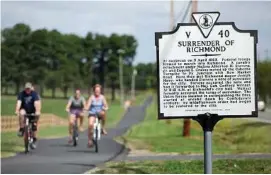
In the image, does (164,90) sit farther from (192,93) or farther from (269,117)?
(269,117)

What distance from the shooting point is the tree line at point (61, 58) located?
61.3 m

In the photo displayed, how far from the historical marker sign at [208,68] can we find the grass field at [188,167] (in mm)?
2647

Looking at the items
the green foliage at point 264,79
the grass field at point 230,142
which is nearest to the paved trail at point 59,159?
the grass field at point 230,142

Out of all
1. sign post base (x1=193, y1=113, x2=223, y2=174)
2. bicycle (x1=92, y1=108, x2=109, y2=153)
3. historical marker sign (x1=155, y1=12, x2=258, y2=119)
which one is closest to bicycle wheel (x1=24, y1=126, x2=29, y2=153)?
bicycle (x1=92, y1=108, x2=109, y2=153)

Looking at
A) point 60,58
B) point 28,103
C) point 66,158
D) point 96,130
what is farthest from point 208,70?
point 60,58

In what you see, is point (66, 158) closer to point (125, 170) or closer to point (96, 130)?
point (96, 130)

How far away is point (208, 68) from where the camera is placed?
7.02 meters

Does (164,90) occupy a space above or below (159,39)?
below

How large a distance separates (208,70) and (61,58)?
236 ft

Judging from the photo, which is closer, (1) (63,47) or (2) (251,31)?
(2) (251,31)

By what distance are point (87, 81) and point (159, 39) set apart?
3381 inches

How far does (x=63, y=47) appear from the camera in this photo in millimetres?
75312

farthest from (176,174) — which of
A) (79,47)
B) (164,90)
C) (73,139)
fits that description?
(79,47)

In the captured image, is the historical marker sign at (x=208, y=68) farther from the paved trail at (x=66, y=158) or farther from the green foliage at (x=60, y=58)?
the green foliage at (x=60, y=58)
